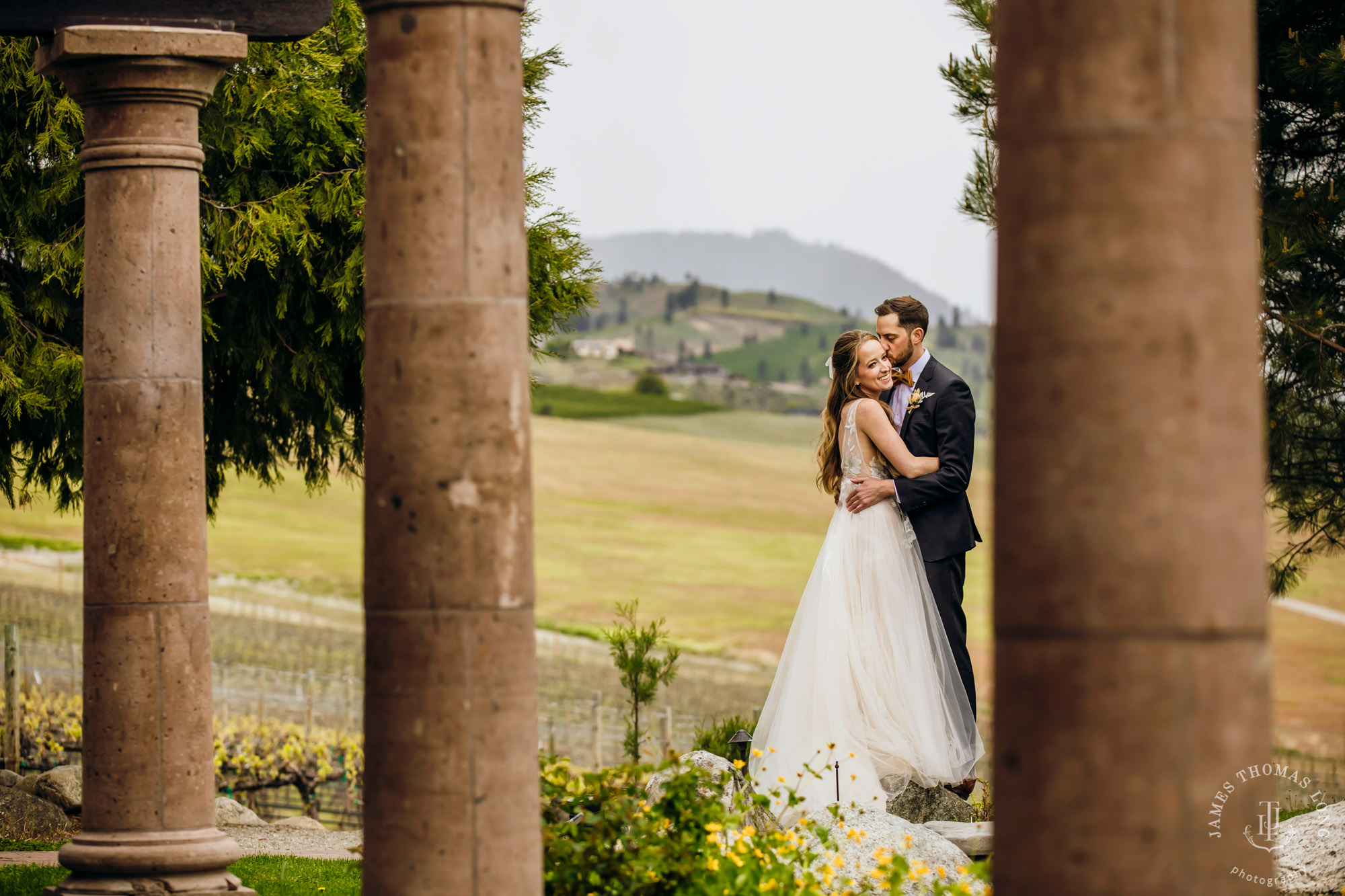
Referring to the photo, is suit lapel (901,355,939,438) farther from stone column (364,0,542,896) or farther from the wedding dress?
stone column (364,0,542,896)

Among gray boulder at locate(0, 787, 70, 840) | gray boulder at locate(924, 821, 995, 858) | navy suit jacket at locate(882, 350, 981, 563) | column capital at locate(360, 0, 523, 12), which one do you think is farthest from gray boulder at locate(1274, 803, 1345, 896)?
gray boulder at locate(0, 787, 70, 840)

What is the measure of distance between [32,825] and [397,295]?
8.87m

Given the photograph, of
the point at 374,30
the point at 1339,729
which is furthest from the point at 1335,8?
the point at 1339,729

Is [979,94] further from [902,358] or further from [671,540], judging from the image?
[671,540]

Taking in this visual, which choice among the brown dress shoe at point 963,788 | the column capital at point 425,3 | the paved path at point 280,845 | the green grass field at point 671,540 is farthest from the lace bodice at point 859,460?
the green grass field at point 671,540

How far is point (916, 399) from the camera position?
24.9ft

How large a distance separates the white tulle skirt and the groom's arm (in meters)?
0.20

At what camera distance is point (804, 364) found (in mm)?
165750

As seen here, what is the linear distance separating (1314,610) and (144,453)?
5216cm

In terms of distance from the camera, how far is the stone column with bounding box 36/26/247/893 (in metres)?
6.43

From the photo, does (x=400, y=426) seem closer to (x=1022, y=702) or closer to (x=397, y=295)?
(x=397, y=295)

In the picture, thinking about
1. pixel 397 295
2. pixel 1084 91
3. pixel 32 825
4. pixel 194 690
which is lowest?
pixel 32 825

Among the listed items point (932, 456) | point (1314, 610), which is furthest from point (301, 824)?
point (1314, 610)

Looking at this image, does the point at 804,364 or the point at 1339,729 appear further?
the point at 804,364
